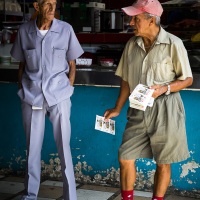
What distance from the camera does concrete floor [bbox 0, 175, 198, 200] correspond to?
14.6 feet

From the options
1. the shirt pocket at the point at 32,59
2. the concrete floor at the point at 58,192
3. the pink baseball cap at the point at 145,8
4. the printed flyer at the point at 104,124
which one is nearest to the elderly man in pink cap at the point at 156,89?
the pink baseball cap at the point at 145,8

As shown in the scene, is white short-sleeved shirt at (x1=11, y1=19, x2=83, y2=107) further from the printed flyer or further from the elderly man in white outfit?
the printed flyer

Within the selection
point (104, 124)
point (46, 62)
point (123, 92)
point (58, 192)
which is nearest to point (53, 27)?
point (46, 62)

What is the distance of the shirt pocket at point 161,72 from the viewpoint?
11.3 feet

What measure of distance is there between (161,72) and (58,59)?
876 millimetres

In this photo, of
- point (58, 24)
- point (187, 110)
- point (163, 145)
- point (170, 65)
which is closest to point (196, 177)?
point (187, 110)

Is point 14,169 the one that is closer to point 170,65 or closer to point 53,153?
point 53,153

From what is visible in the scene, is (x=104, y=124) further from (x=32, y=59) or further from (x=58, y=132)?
(x=32, y=59)

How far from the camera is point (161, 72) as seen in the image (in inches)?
136

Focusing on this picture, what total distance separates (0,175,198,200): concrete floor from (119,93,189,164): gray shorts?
3.14 ft

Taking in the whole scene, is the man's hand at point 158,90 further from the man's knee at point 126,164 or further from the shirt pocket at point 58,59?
the shirt pocket at point 58,59

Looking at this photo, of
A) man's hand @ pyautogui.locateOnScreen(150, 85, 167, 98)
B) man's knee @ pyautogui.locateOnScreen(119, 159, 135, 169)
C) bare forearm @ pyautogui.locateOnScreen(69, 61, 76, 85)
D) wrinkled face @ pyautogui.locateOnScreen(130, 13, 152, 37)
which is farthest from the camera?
bare forearm @ pyautogui.locateOnScreen(69, 61, 76, 85)

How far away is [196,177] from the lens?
14.3ft

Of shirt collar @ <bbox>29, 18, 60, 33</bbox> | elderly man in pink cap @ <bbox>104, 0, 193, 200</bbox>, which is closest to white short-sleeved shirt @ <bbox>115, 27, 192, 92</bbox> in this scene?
elderly man in pink cap @ <bbox>104, 0, 193, 200</bbox>
